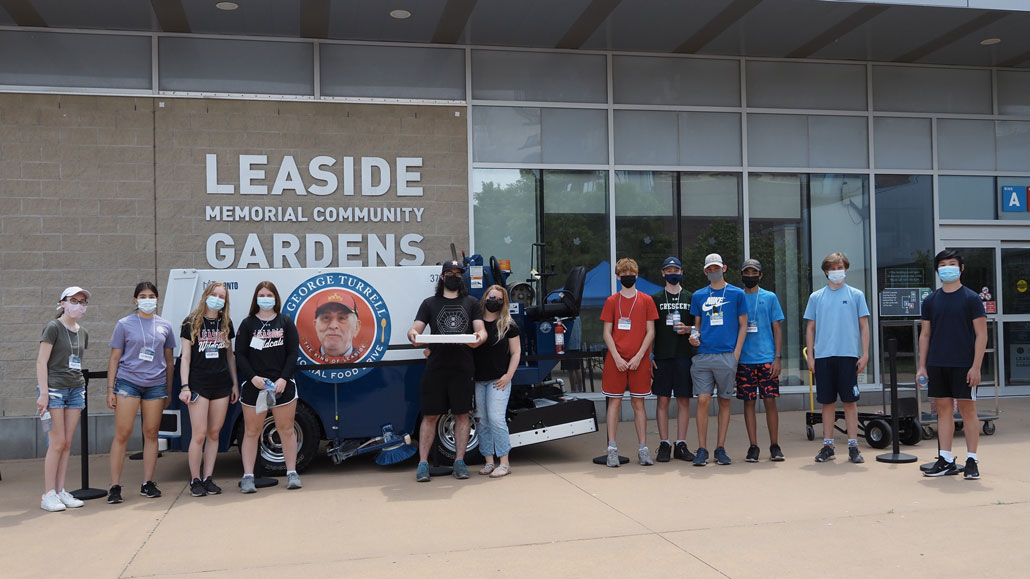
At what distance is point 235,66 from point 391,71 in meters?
1.95

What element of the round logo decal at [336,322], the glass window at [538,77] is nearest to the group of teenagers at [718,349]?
the round logo decal at [336,322]

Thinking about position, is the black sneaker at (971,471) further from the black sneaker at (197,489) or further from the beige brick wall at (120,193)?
the beige brick wall at (120,193)

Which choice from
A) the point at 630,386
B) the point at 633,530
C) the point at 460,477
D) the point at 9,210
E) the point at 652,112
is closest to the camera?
the point at 633,530

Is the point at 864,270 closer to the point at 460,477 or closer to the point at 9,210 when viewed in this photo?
the point at 460,477

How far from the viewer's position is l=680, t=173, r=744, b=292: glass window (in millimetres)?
→ 12016

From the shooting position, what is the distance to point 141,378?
278 inches

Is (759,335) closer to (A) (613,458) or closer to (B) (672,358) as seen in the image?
(B) (672,358)

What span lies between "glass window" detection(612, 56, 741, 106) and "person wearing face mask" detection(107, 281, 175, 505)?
7101mm

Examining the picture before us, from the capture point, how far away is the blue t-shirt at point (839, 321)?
26.3 feet

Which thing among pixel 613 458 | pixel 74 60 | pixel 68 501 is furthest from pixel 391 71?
pixel 68 501

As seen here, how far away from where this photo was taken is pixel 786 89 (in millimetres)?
12398

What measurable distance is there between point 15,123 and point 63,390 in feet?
15.8

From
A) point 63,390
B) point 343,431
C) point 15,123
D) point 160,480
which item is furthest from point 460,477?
point 15,123

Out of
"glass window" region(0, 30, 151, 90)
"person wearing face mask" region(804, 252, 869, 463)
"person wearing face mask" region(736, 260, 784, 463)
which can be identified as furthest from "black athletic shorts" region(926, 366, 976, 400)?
"glass window" region(0, 30, 151, 90)
